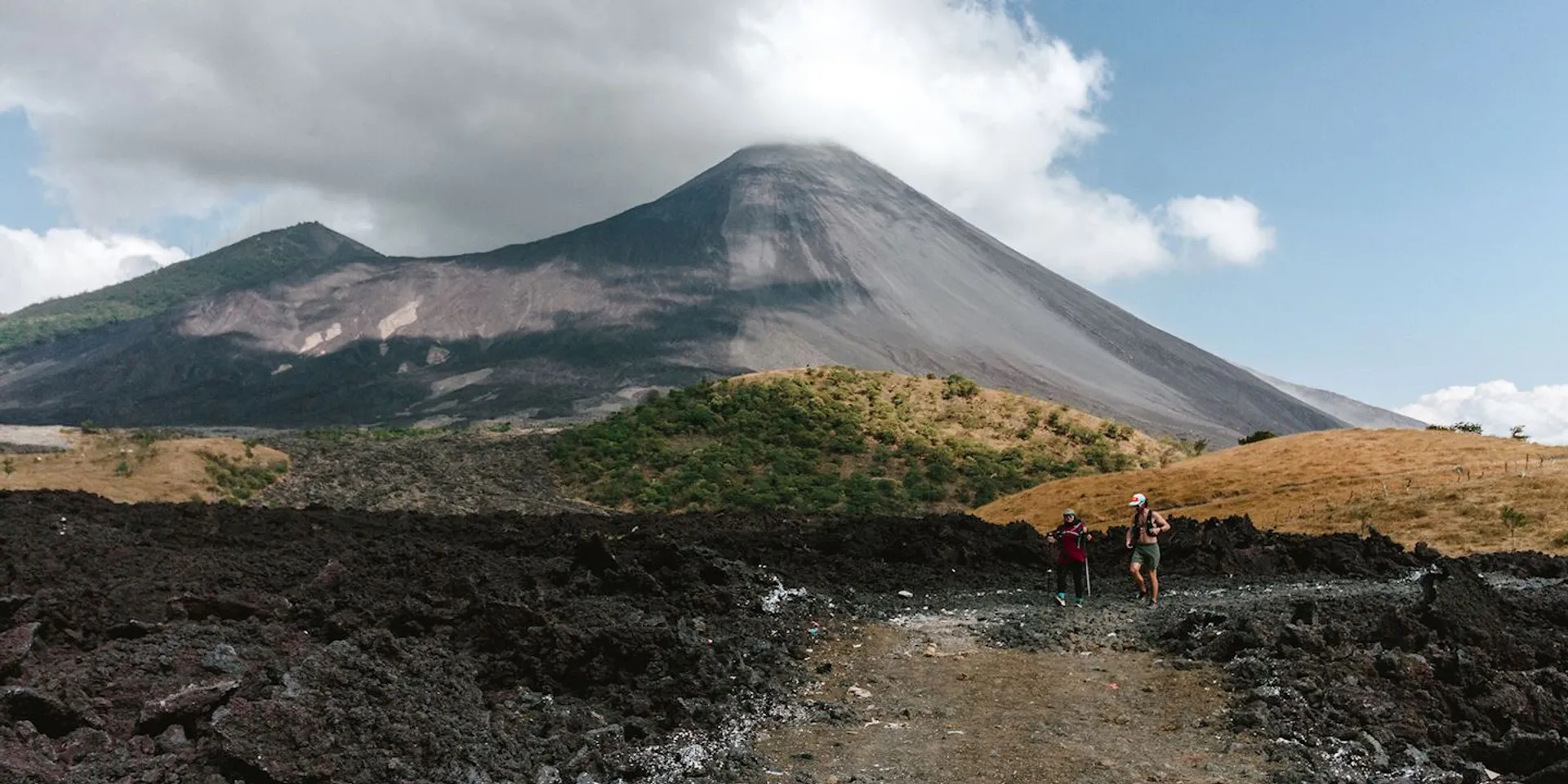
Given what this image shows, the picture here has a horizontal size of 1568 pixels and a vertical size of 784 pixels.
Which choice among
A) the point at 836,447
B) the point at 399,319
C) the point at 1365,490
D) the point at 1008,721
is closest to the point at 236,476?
the point at 836,447

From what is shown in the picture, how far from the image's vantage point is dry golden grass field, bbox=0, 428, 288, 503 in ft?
102

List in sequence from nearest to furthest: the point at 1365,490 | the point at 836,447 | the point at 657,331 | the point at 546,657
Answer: the point at 546,657
the point at 1365,490
the point at 836,447
the point at 657,331

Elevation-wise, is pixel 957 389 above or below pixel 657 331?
below

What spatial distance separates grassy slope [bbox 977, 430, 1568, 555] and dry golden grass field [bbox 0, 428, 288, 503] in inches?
1065

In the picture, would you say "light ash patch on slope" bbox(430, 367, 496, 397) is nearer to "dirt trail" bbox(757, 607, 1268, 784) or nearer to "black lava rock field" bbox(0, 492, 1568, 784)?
"black lava rock field" bbox(0, 492, 1568, 784)

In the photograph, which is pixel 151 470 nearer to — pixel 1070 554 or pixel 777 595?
pixel 777 595

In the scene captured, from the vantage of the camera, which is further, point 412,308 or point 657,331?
point 412,308

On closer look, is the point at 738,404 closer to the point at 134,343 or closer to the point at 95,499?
the point at 95,499

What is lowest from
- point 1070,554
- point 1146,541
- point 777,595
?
point 777,595

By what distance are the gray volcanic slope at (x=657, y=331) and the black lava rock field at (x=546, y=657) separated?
90.6 meters

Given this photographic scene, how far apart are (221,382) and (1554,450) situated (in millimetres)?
144275

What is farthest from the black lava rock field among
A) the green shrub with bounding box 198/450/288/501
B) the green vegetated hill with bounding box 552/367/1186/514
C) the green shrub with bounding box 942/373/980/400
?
the green shrub with bounding box 942/373/980/400

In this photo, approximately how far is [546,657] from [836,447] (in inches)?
1521

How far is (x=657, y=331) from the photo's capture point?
142500mm
